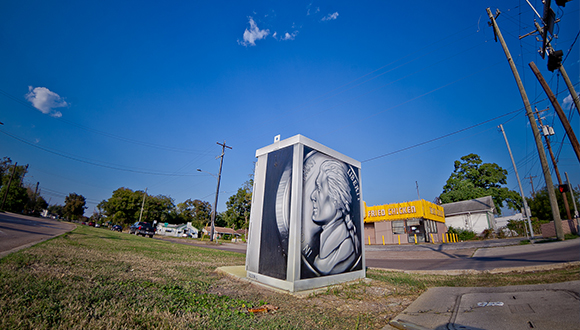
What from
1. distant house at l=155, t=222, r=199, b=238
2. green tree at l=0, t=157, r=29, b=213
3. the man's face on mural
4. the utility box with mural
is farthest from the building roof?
green tree at l=0, t=157, r=29, b=213

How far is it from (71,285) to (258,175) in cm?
401

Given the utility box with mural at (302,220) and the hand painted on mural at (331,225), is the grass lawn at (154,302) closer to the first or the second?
the utility box with mural at (302,220)

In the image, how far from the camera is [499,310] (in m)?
3.39

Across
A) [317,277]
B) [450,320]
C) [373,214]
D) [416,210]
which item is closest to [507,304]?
[450,320]

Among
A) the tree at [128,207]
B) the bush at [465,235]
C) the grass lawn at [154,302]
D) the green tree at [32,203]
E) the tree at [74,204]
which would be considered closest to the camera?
the grass lawn at [154,302]

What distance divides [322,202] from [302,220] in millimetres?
792

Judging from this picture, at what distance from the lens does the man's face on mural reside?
532 cm

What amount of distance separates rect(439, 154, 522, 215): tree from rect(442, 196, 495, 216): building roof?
4.05m

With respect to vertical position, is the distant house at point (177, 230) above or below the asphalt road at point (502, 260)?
below

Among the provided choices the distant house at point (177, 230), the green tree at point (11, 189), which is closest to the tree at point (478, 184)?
the distant house at point (177, 230)

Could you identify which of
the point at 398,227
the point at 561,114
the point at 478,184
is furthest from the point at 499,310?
the point at 478,184

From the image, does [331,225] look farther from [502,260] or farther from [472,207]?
[472,207]

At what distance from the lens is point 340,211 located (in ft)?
19.5

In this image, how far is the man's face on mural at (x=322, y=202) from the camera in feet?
17.4
